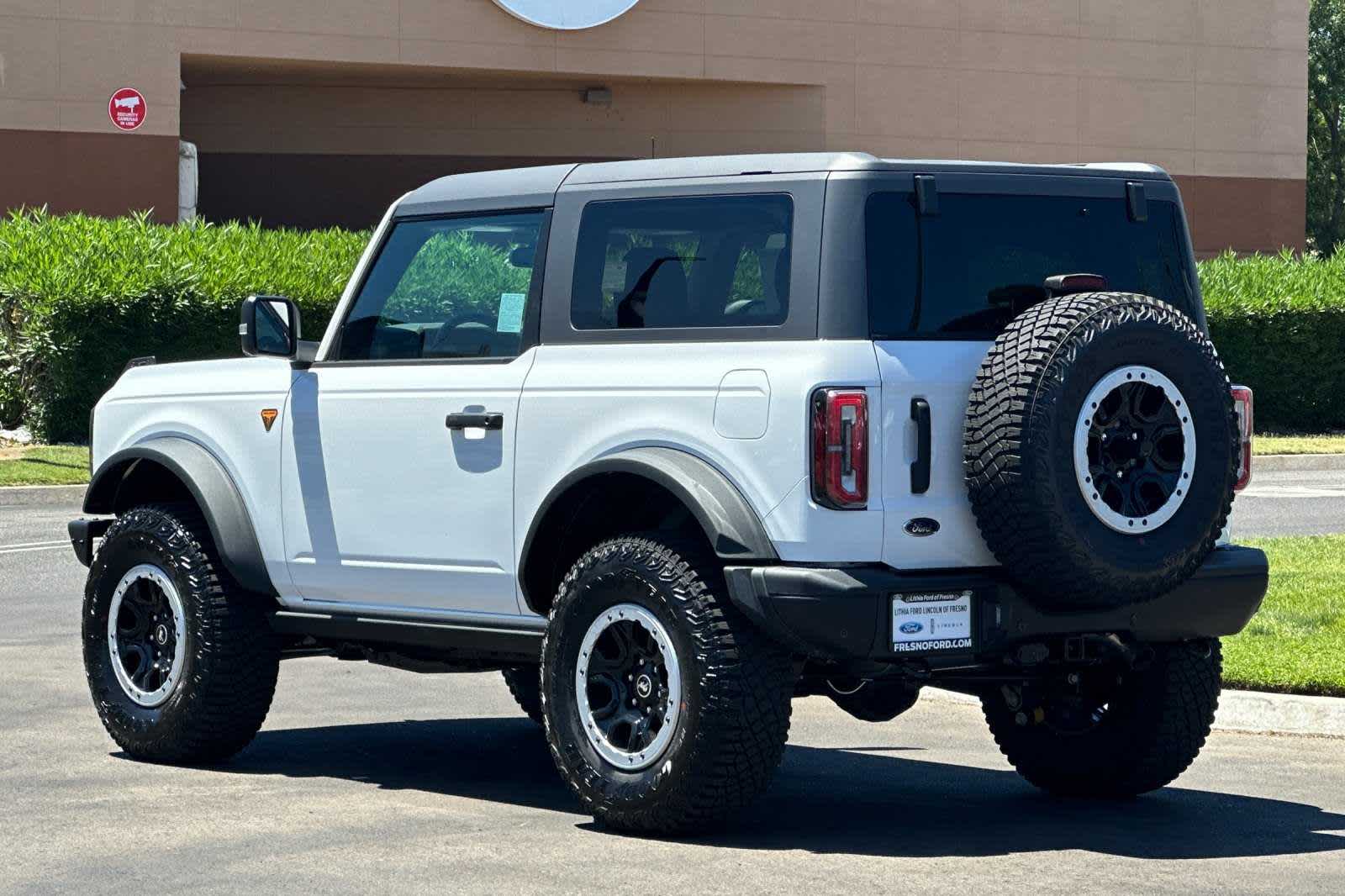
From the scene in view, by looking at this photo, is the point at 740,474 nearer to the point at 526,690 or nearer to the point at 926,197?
the point at 926,197

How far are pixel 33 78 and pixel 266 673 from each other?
80.8ft

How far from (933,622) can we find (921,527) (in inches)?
11.0

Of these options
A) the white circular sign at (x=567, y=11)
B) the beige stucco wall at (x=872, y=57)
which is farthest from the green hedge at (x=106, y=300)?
the white circular sign at (x=567, y=11)

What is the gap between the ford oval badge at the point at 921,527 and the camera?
A: 21.8 ft

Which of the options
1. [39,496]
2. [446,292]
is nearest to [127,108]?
[39,496]

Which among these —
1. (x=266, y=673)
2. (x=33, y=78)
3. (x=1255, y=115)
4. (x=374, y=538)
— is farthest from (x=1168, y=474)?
(x=1255, y=115)

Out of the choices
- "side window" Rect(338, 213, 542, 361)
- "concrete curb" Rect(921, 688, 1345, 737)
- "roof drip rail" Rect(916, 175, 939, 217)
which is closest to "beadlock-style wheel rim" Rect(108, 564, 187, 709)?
"side window" Rect(338, 213, 542, 361)

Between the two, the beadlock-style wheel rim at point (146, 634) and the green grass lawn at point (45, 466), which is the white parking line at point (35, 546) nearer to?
the green grass lawn at point (45, 466)

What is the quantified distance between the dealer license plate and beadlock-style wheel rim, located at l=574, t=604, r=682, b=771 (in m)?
0.70

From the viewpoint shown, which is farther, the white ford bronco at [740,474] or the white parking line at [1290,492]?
the white parking line at [1290,492]

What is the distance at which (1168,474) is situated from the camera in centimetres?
678

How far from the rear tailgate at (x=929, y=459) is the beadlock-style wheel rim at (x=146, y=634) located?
305 cm

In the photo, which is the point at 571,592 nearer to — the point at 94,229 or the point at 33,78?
the point at 94,229

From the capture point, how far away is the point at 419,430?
7.72 metres
